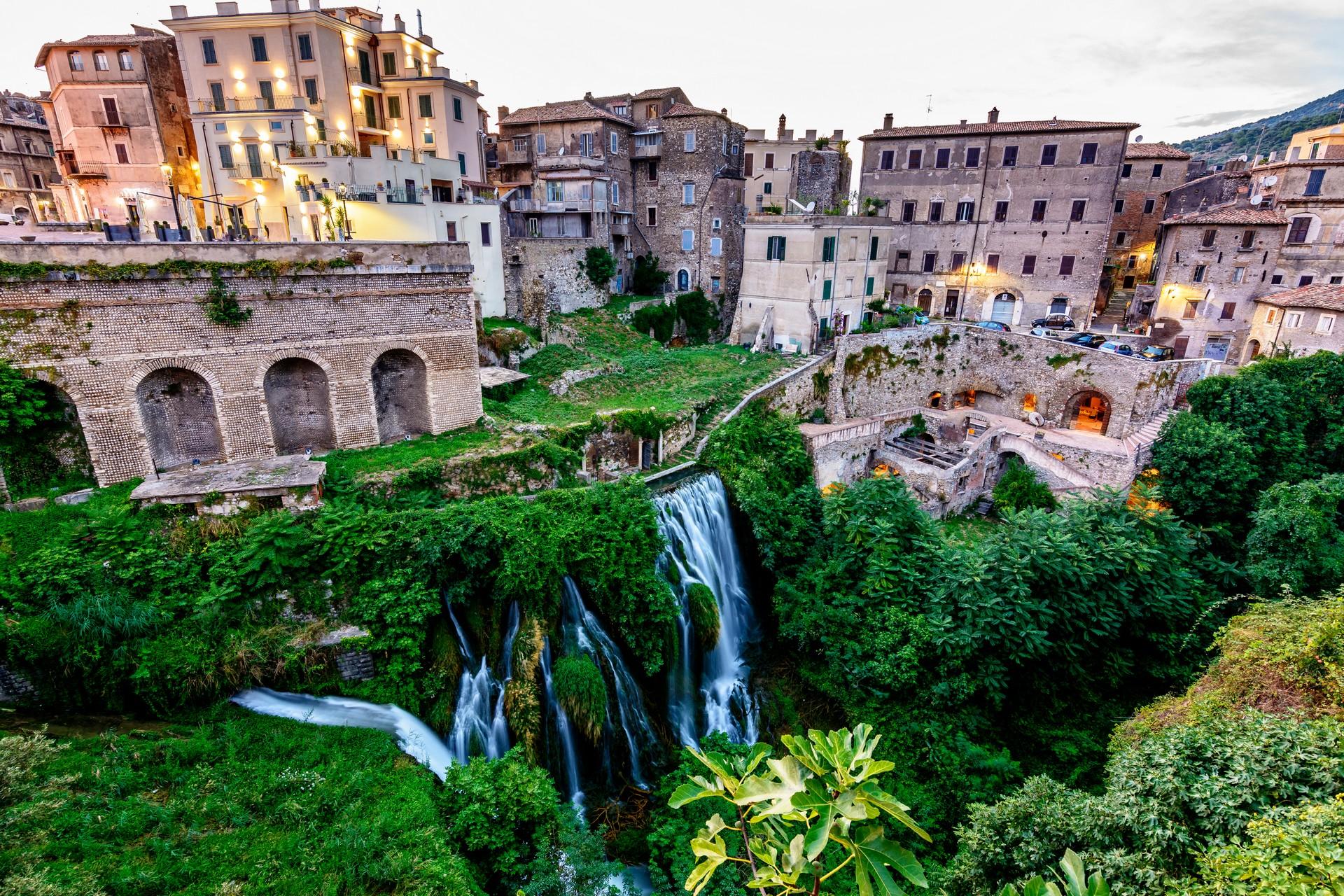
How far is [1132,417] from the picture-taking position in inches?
1053

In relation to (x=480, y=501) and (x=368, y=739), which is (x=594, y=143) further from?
(x=368, y=739)

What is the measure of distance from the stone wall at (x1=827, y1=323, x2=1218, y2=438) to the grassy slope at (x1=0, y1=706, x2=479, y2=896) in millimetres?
22716

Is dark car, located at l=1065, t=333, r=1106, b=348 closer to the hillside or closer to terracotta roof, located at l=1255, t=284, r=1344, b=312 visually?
terracotta roof, located at l=1255, t=284, r=1344, b=312

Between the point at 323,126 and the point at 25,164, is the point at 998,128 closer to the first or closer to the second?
the point at 323,126

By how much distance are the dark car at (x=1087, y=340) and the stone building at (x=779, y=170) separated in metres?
15.5

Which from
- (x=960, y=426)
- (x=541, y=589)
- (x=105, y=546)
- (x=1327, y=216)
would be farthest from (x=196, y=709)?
(x=1327, y=216)

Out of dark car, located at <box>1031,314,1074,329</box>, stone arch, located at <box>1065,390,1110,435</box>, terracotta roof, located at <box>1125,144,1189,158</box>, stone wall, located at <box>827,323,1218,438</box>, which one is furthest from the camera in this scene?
terracotta roof, located at <box>1125,144,1189,158</box>

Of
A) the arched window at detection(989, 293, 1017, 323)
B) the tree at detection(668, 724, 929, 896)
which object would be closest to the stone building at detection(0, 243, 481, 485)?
the tree at detection(668, 724, 929, 896)

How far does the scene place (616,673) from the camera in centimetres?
1362

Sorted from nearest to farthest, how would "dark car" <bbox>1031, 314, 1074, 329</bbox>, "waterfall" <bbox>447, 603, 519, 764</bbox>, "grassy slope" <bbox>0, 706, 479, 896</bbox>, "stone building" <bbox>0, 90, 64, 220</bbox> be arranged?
"grassy slope" <bbox>0, 706, 479, 896</bbox> < "waterfall" <bbox>447, 603, 519, 764</bbox> < "stone building" <bbox>0, 90, 64, 220</bbox> < "dark car" <bbox>1031, 314, 1074, 329</bbox>

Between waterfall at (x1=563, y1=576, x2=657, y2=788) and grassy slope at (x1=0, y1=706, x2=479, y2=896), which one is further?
waterfall at (x1=563, y1=576, x2=657, y2=788)

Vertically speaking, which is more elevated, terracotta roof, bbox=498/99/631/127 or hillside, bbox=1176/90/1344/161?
hillside, bbox=1176/90/1344/161

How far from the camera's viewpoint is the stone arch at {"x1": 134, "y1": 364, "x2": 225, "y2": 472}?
44.8 ft

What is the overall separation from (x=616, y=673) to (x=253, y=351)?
11040mm
